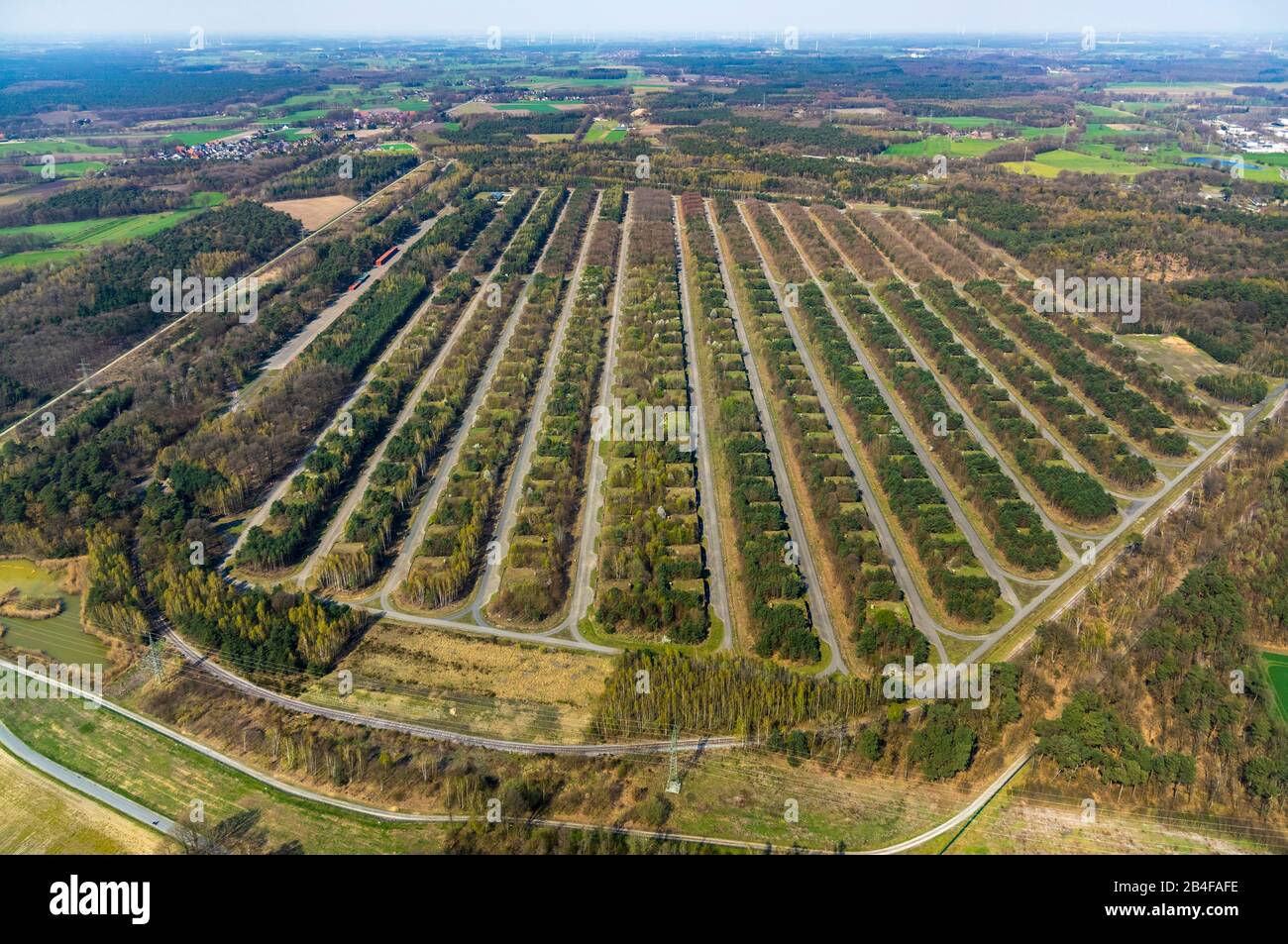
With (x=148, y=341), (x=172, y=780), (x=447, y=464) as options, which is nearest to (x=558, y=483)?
(x=447, y=464)

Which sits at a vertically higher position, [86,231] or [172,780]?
[86,231]

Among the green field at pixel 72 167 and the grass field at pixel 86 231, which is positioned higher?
the green field at pixel 72 167

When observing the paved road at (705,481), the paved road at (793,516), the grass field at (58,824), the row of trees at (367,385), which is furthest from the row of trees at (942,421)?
the grass field at (58,824)

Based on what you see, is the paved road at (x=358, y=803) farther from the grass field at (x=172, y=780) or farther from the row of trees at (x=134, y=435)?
the row of trees at (x=134, y=435)

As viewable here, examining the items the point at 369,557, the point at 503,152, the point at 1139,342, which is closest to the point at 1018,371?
the point at 1139,342

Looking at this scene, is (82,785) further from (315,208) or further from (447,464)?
(315,208)

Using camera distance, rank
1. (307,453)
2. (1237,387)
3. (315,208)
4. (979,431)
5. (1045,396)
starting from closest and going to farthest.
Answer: (307,453) → (979,431) → (1045,396) → (1237,387) → (315,208)

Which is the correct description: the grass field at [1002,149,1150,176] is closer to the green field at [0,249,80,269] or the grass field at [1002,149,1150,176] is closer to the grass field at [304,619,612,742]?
the grass field at [304,619,612,742]

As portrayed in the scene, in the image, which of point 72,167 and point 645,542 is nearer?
point 645,542
